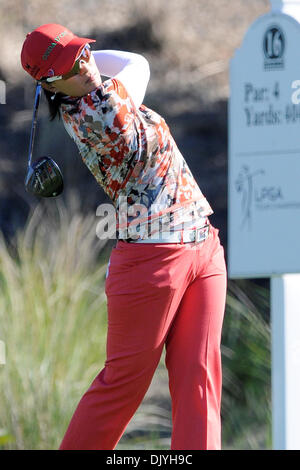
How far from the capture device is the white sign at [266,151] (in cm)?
343

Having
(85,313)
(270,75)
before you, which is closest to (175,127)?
(85,313)

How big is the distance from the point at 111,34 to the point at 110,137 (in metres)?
5.12

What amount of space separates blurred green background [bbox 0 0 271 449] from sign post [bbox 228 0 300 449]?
1.40m

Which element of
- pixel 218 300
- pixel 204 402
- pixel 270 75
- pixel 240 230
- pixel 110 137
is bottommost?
pixel 204 402

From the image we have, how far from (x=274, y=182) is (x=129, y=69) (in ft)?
2.33

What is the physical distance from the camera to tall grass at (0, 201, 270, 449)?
4.75 metres

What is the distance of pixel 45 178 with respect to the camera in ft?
10.4

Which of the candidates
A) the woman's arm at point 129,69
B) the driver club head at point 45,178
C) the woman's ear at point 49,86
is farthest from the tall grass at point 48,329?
the woman's ear at point 49,86

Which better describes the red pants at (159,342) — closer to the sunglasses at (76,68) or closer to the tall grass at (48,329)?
the sunglasses at (76,68)

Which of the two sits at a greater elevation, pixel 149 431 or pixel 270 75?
pixel 270 75

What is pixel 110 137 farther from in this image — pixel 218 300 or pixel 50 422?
pixel 50 422

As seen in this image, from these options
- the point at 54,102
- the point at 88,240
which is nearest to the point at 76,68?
the point at 54,102

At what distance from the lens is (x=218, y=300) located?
10.5 ft

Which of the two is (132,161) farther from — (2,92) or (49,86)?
→ (2,92)
